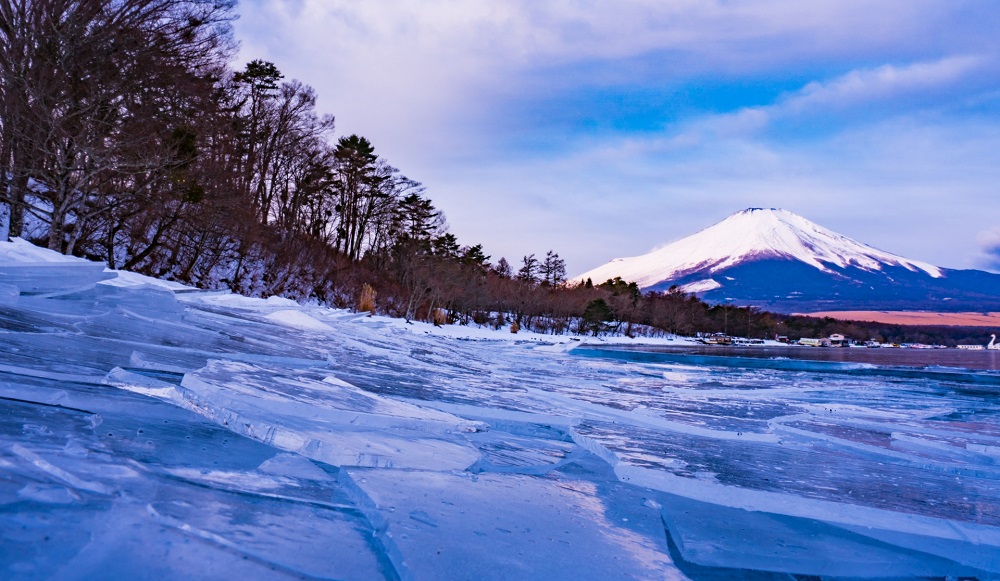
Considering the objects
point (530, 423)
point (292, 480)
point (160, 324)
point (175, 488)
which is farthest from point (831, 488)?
point (160, 324)

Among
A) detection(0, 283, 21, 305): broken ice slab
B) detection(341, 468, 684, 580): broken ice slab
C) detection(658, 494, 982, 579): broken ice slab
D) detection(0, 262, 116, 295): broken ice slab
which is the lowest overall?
detection(658, 494, 982, 579): broken ice slab

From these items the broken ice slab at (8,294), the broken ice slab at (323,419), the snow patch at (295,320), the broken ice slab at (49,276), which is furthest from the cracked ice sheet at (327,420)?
the snow patch at (295,320)

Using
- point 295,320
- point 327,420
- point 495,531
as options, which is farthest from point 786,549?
point 295,320

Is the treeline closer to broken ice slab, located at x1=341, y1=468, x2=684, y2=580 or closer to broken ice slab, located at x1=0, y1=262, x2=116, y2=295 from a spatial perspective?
broken ice slab, located at x1=0, y1=262, x2=116, y2=295

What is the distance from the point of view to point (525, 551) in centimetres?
205

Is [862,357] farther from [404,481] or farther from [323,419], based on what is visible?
[404,481]

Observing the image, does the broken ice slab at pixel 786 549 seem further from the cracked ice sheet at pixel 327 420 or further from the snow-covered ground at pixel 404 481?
the cracked ice sheet at pixel 327 420

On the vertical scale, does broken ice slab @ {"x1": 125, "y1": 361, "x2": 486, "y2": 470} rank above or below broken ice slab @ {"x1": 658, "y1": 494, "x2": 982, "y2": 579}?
above

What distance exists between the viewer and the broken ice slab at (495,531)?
73.6 inches

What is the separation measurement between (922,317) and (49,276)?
202 meters

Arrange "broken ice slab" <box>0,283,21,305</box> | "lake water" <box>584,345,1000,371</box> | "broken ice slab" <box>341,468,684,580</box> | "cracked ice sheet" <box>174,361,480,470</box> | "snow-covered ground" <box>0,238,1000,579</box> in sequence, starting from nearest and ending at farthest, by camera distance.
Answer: "snow-covered ground" <box>0,238,1000,579</box> → "broken ice slab" <box>341,468,684,580</box> → "cracked ice sheet" <box>174,361,480,470</box> → "broken ice slab" <box>0,283,21,305</box> → "lake water" <box>584,345,1000,371</box>

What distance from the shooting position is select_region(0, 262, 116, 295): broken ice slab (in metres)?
6.93

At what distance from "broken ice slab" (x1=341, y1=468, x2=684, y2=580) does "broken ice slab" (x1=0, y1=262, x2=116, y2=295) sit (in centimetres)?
651

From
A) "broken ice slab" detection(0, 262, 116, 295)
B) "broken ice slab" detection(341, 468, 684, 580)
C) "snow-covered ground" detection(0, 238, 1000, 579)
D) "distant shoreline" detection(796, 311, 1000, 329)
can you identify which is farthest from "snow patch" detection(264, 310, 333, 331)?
"distant shoreline" detection(796, 311, 1000, 329)
